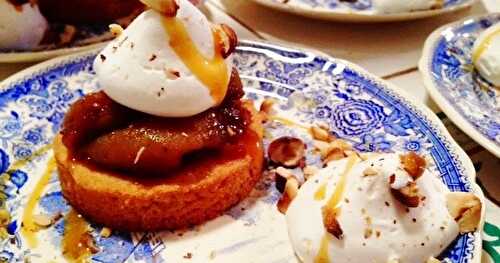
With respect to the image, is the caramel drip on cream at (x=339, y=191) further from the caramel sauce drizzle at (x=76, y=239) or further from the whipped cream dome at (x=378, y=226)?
the caramel sauce drizzle at (x=76, y=239)

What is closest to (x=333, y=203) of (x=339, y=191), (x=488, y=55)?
(x=339, y=191)

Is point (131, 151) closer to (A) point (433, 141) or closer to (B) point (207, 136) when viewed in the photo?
(B) point (207, 136)

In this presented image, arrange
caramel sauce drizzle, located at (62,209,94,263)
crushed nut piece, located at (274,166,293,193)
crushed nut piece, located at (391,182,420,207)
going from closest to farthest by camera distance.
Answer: crushed nut piece, located at (391,182,420,207) → caramel sauce drizzle, located at (62,209,94,263) → crushed nut piece, located at (274,166,293,193)

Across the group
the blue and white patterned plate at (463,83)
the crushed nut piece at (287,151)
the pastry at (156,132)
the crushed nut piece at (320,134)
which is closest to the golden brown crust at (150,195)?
the pastry at (156,132)

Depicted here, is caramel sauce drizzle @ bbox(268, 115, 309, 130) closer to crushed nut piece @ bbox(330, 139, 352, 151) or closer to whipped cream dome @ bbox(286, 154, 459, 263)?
crushed nut piece @ bbox(330, 139, 352, 151)

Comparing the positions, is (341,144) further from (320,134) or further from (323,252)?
(323,252)

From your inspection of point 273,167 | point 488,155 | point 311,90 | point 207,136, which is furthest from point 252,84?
point 488,155

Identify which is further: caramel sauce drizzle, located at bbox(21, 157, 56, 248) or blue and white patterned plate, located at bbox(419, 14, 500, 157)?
blue and white patterned plate, located at bbox(419, 14, 500, 157)

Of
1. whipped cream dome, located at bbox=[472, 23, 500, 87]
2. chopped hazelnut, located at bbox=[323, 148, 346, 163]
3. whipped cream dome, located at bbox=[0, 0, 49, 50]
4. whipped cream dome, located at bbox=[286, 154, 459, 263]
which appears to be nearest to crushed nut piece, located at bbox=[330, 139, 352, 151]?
chopped hazelnut, located at bbox=[323, 148, 346, 163]
